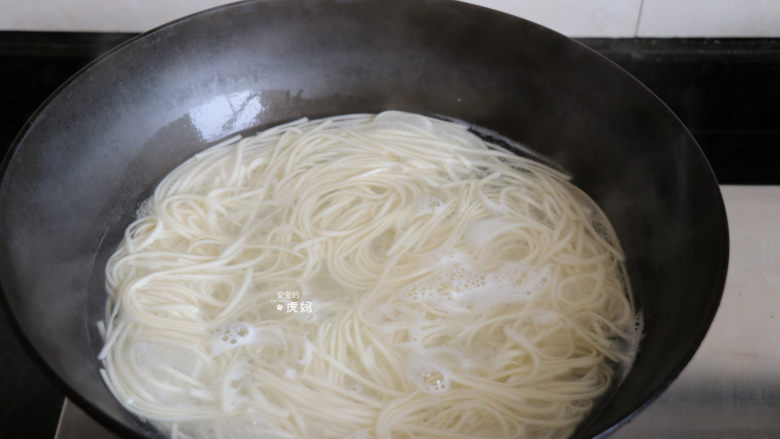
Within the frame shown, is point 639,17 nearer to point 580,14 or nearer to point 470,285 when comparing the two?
point 580,14

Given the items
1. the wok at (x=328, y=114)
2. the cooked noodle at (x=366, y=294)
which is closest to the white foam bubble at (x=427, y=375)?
the cooked noodle at (x=366, y=294)

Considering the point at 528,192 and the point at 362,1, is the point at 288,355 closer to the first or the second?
the point at 528,192

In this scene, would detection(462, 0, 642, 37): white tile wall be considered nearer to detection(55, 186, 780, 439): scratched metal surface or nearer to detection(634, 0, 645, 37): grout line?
detection(634, 0, 645, 37): grout line

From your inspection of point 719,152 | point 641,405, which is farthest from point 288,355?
point 719,152

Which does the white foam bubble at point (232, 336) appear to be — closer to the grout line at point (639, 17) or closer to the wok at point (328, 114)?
the wok at point (328, 114)

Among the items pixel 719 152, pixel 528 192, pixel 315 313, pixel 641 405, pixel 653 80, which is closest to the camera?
pixel 641 405
